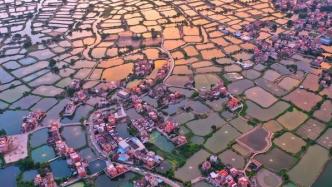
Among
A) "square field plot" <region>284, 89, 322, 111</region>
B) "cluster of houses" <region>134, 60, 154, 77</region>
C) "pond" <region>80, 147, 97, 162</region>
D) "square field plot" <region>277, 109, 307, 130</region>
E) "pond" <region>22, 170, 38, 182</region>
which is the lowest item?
"pond" <region>22, 170, 38, 182</region>

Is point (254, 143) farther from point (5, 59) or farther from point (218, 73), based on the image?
point (5, 59)

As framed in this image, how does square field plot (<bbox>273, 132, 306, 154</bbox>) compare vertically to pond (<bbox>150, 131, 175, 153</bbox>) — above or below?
below

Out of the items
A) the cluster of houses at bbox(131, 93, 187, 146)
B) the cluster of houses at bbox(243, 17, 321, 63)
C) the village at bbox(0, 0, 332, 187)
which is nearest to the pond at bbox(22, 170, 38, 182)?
the village at bbox(0, 0, 332, 187)

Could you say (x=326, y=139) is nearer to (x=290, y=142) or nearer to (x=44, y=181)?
(x=290, y=142)

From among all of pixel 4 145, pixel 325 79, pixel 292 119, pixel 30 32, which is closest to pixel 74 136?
pixel 4 145

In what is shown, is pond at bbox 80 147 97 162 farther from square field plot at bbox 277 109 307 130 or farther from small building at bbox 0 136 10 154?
square field plot at bbox 277 109 307 130

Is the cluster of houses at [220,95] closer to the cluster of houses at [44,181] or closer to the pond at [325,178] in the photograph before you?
the pond at [325,178]
